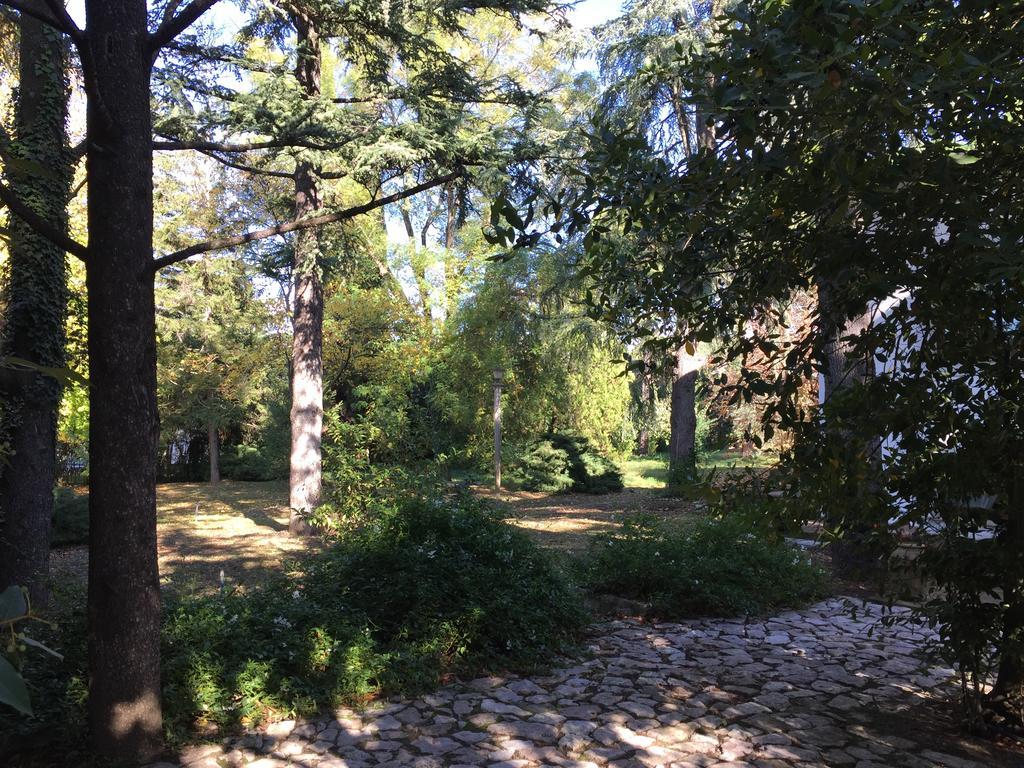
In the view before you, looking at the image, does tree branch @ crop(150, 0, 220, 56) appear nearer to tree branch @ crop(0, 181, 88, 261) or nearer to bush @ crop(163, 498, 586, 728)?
tree branch @ crop(0, 181, 88, 261)

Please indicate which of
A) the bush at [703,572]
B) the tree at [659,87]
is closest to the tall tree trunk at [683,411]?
the tree at [659,87]

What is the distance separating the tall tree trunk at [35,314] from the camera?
22.6ft

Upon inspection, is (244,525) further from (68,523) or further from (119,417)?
(119,417)

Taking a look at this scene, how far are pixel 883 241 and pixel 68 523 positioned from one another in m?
14.0

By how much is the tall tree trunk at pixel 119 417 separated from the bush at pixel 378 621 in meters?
0.47

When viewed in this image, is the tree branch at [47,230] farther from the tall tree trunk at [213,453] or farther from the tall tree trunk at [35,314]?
the tall tree trunk at [213,453]

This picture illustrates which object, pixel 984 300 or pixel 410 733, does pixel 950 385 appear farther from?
pixel 410 733

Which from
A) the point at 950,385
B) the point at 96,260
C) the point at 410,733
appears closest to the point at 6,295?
the point at 96,260

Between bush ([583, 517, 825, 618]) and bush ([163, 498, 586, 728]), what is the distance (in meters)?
0.99

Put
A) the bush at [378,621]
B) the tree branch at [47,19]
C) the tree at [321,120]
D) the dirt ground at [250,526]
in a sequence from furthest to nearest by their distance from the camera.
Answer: the dirt ground at [250,526] → the tree at [321,120] → the bush at [378,621] → the tree branch at [47,19]

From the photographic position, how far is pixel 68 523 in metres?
13.4

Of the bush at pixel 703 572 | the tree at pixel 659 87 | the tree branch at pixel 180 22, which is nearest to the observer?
the tree branch at pixel 180 22

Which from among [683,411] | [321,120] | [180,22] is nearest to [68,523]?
[321,120]

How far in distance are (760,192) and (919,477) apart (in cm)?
156
